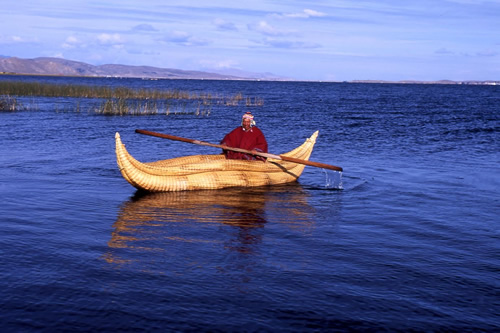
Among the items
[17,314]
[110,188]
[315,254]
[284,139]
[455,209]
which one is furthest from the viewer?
[284,139]

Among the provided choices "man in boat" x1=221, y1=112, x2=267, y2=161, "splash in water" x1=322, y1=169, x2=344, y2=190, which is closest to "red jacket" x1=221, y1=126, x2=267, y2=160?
"man in boat" x1=221, y1=112, x2=267, y2=161

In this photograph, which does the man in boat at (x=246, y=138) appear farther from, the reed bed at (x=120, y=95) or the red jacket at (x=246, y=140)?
the reed bed at (x=120, y=95)

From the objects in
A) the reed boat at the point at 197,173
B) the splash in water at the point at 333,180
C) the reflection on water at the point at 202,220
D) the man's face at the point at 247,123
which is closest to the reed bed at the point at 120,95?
the splash in water at the point at 333,180

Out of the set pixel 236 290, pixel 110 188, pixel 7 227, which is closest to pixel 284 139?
pixel 110 188

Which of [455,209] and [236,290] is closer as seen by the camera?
[236,290]

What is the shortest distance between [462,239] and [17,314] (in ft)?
21.1

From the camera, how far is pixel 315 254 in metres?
8.11

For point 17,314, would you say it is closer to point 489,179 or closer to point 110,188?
point 110,188

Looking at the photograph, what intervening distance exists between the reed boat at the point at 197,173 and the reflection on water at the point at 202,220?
17cm

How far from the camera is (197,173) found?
491 inches

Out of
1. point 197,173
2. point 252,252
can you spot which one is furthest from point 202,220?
point 197,173

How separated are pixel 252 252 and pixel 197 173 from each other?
15.2 feet

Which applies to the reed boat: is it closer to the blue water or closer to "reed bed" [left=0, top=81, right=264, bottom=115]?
the blue water

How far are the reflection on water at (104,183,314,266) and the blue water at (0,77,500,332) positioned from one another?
0.13 ft
